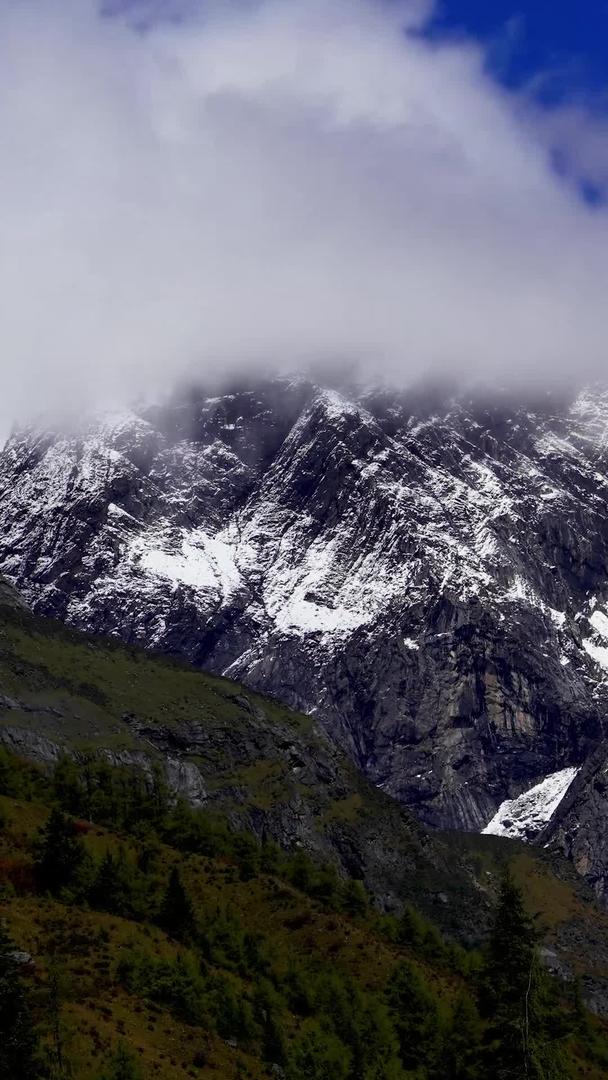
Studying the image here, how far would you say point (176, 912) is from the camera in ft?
375

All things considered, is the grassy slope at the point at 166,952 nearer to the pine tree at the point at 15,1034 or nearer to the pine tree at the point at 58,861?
the pine tree at the point at 58,861

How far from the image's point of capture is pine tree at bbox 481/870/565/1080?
281ft

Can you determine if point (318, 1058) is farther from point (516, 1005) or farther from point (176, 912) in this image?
point (176, 912)

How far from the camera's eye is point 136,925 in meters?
106

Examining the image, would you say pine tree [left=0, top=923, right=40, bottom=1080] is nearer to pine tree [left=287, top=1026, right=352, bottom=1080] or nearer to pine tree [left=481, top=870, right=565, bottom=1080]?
pine tree [left=287, top=1026, right=352, bottom=1080]

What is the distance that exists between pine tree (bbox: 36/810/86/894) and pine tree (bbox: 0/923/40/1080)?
3711 centimetres

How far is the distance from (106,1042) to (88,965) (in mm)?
12768

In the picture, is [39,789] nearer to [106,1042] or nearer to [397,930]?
[397,930]

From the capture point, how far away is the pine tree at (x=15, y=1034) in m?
67.7

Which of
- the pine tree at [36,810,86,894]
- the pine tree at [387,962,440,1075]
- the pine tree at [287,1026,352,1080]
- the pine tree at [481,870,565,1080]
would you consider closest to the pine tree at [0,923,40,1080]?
the pine tree at [287,1026,352,1080]

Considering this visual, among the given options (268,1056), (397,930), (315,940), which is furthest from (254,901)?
(268,1056)

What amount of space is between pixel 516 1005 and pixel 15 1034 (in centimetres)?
3338

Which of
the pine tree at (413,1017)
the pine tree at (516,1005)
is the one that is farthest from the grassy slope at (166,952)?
the pine tree at (516,1005)

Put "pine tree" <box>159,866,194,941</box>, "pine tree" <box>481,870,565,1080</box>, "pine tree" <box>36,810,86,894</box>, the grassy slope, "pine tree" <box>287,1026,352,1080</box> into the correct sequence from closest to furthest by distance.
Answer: the grassy slope → "pine tree" <box>481,870,565,1080</box> → "pine tree" <box>287,1026,352,1080</box> → "pine tree" <box>36,810,86,894</box> → "pine tree" <box>159,866,194,941</box>
